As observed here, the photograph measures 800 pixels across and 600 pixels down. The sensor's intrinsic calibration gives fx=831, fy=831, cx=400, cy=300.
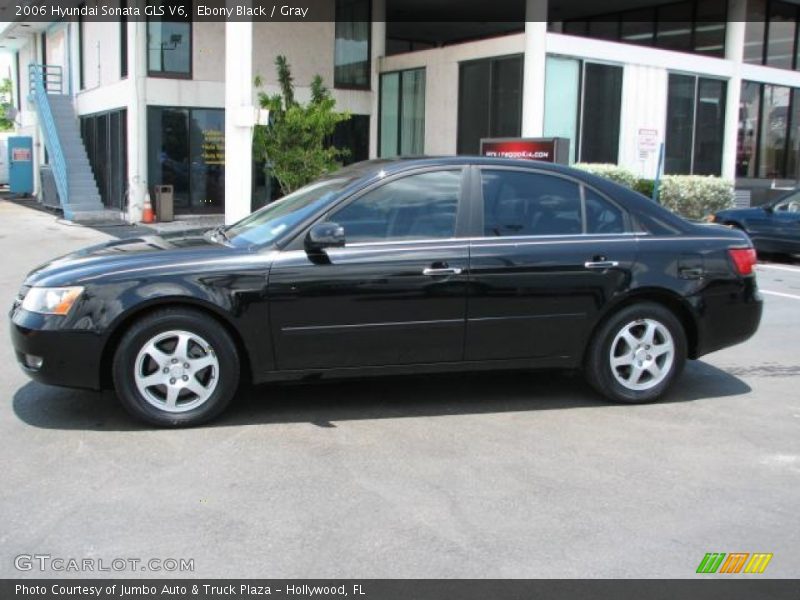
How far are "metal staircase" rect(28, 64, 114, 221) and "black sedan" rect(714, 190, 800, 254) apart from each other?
14704mm

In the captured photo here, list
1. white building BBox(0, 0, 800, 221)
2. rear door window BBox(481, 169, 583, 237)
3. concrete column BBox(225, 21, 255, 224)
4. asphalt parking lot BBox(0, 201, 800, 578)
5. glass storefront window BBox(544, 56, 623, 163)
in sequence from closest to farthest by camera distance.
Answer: asphalt parking lot BBox(0, 201, 800, 578) → rear door window BBox(481, 169, 583, 237) → concrete column BBox(225, 21, 255, 224) → glass storefront window BBox(544, 56, 623, 163) → white building BBox(0, 0, 800, 221)

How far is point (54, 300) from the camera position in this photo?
4.91m

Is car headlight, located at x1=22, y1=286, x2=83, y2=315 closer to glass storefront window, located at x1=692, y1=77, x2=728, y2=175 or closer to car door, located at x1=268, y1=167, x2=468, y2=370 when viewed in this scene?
car door, located at x1=268, y1=167, x2=468, y2=370

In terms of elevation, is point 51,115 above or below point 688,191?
above

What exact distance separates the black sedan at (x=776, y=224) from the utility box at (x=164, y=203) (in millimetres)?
12232

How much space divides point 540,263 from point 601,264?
442 mm

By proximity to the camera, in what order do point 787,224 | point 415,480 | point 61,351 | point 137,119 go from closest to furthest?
point 415,480, point 61,351, point 787,224, point 137,119

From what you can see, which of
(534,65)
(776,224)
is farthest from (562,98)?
(776,224)

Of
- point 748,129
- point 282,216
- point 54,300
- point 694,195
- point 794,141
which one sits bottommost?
point 54,300

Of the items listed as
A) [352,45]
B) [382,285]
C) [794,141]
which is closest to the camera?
[382,285]

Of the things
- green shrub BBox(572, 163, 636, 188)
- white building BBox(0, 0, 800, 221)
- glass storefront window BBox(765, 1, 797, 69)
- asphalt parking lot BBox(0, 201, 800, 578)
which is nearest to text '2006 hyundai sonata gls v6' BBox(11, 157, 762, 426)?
asphalt parking lot BBox(0, 201, 800, 578)

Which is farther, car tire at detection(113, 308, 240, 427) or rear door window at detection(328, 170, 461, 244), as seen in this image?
rear door window at detection(328, 170, 461, 244)

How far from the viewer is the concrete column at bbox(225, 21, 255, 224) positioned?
14.9 metres

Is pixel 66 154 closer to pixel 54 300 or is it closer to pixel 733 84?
pixel 733 84
